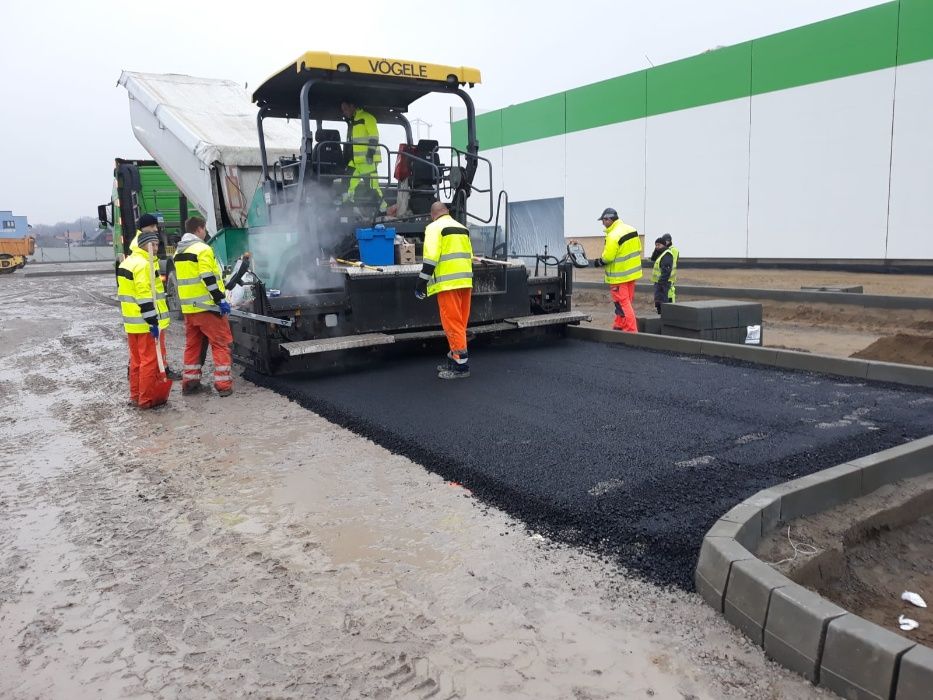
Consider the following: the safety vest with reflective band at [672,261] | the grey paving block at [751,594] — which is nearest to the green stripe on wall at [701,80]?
the safety vest with reflective band at [672,261]

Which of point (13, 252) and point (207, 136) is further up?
point (207, 136)

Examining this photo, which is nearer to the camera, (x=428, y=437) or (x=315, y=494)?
(x=315, y=494)

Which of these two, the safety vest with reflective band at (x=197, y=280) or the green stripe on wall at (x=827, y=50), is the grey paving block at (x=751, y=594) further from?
the green stripe on wall at (x=827, y=50)

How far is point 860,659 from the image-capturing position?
5.95 feet


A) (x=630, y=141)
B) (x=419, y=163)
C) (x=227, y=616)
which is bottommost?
(x=227, y=616)

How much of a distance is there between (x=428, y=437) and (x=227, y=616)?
1890mm

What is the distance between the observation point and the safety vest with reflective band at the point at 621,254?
24.1 feet

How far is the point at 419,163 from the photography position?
6.79 m

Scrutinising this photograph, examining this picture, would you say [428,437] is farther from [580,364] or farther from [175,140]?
[175,140]

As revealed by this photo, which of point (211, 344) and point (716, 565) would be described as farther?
point (211, 344)

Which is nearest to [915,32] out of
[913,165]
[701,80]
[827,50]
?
[827,50]

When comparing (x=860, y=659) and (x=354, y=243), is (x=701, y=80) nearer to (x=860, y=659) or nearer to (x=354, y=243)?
(x=354, y=243)

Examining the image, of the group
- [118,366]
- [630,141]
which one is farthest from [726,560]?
[630,141]

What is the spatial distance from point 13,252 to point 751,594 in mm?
33879
